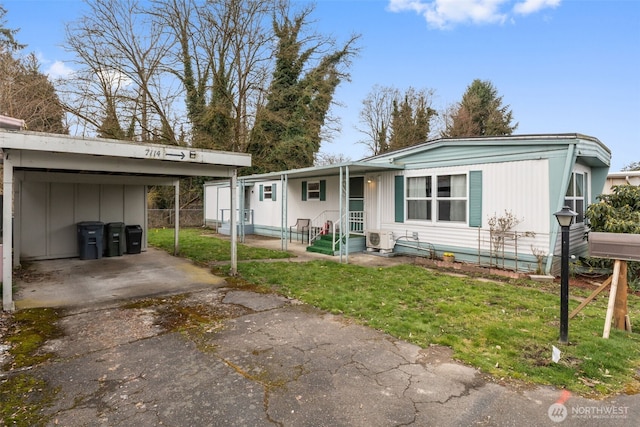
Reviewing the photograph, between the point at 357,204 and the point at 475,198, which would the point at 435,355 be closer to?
the point at 475,198

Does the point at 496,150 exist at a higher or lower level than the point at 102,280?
higher

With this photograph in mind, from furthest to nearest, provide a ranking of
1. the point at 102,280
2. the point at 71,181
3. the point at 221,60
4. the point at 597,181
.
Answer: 1. the point at 221,60
2. the point at 597,181
3. the point at 71,181
4. the point at 102,280

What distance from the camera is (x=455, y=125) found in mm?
26375

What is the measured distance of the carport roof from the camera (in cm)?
470

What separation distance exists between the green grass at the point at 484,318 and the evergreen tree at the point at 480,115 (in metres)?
22.1

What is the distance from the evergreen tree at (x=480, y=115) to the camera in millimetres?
26281

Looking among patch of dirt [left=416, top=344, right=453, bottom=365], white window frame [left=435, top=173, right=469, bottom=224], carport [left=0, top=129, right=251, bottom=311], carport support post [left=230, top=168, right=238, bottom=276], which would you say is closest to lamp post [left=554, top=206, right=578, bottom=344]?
patch of dirt [left=416, top=344, right=453, bottom=365]

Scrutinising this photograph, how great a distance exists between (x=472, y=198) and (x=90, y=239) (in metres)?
9.99

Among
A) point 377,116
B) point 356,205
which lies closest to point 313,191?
point 356,205

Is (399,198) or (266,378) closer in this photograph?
(266,378)

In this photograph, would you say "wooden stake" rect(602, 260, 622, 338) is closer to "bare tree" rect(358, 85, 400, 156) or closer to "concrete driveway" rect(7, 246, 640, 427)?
"concrete driveway" rect(7, 246, 640, 427)

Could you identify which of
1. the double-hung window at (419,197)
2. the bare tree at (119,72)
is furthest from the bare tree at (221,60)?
the double-hung window at (419,197)

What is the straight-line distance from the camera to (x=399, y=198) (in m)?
9.72

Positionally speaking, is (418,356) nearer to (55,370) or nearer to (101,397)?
(101,397)
